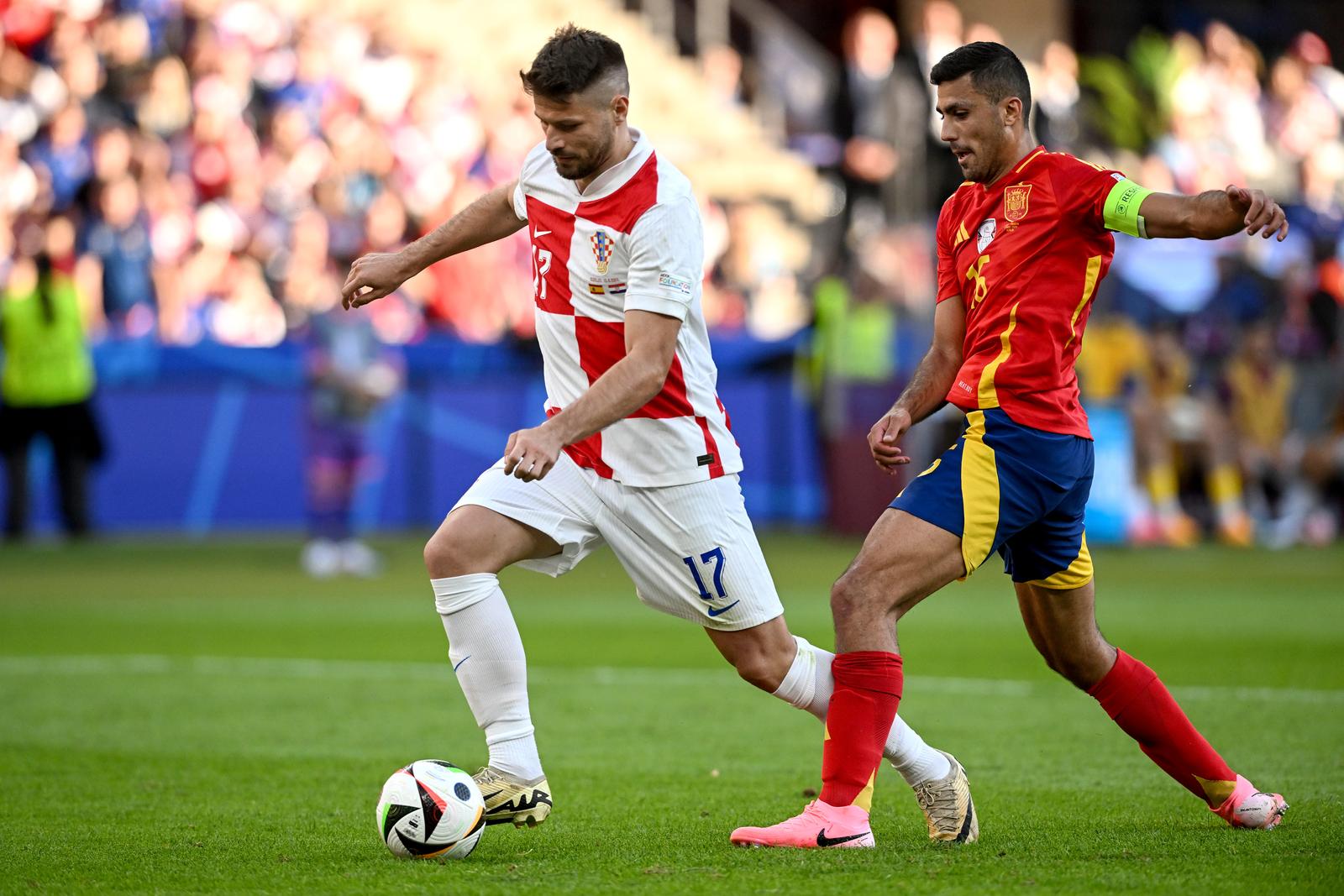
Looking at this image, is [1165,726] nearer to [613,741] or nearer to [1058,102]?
[613,741]

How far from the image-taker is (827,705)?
5.48m

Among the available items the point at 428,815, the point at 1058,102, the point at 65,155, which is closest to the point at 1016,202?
the point at 428,815

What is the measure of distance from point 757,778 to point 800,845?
1605 mm

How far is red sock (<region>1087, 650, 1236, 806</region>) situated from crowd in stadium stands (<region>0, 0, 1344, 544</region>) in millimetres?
12515

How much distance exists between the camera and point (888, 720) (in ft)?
16.9

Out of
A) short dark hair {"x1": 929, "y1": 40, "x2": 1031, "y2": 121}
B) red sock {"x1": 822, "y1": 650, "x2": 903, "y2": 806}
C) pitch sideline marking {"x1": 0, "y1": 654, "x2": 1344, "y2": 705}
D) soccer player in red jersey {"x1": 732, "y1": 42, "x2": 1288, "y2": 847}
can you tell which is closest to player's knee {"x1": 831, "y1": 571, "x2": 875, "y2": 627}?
soccer player in red jersey {"x1": 732, "y1": 42, "x2": 1288, "y2": 847}

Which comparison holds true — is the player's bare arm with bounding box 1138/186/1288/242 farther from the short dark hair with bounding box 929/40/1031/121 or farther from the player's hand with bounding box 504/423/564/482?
the player's hand with bounding box 504/423/564/482

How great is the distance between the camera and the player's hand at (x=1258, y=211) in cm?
466

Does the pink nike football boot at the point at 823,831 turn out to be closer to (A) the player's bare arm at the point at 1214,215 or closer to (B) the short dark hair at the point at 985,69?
(A) the player's bare arm at the point at 1214,215

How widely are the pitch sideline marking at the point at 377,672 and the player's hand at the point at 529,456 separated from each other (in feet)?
14.8

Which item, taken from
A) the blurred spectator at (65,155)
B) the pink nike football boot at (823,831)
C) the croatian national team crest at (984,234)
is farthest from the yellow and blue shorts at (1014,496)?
the blurred spectator at (65,155)

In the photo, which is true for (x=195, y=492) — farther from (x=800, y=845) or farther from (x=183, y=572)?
(x=800, y=845)

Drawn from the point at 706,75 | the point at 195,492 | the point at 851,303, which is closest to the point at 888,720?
the point at 851,303

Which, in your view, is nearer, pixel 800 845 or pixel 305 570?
pixel 800 845
